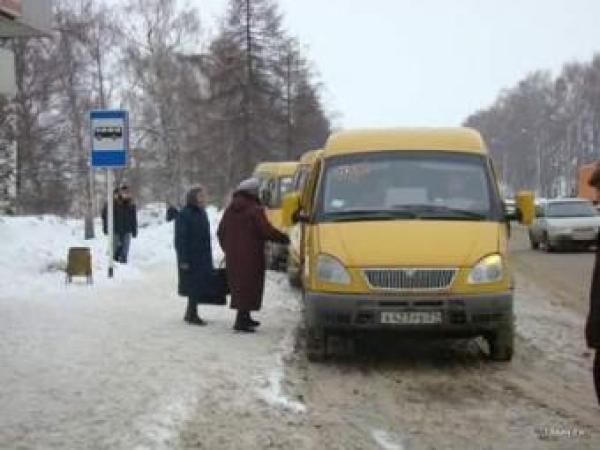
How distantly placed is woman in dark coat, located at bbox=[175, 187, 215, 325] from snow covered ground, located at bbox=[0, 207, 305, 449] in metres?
0.38

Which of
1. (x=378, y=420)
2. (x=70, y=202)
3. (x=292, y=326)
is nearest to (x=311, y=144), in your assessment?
(x=70, y=202)

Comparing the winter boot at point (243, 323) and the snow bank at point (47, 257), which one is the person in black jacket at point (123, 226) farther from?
the winter boot at point (243, 323)

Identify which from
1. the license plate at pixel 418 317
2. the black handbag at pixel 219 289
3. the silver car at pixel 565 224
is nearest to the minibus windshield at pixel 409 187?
the license plate at pixel 418 317

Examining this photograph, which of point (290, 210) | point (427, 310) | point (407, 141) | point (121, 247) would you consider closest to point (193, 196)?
point (290, 210)

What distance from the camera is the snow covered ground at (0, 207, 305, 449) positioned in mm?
7527

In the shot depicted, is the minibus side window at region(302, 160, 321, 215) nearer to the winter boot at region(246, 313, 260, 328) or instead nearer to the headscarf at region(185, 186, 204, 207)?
the headscarf at region(185, 186, 204, 207)

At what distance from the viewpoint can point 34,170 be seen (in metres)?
45.9

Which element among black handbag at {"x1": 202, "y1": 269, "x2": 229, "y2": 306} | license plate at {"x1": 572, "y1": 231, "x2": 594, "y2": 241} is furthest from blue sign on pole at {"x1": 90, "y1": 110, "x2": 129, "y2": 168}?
license plate at {"x1": 572, "y1": 231, "x2": 594, "y2": 241}

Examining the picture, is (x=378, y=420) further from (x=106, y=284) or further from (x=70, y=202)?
(x=70, y=202)

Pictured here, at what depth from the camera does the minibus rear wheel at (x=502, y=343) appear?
1031 cm

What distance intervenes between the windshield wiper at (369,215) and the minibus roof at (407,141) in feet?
3.08

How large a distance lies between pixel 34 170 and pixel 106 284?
29.6 m

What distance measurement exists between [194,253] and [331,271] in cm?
310

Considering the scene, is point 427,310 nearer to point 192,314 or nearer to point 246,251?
point 246,251
